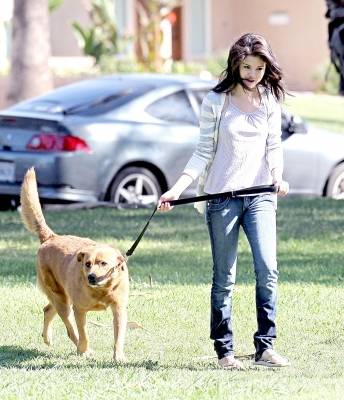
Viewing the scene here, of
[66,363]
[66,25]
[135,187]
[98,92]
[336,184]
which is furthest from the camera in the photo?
[66,25]

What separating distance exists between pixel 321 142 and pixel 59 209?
329cm

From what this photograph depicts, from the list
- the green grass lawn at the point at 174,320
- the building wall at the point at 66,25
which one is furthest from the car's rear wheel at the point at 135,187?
the building wall at the point at 66,25

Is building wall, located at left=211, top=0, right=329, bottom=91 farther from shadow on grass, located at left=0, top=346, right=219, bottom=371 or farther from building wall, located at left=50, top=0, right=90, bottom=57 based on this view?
shadow on grass, located at left=0, top=346, right=219, bottom=371

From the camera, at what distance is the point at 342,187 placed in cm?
1252

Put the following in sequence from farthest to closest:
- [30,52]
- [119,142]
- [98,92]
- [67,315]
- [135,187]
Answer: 1. [30,52]
2. [98,92]
3. [135,187]
4. [119,142]
5. [67,315]

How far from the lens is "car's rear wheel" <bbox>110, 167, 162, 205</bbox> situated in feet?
35.8

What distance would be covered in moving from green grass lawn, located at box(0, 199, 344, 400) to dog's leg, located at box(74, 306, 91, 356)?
67 millimetres

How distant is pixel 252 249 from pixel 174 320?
4.77 ft

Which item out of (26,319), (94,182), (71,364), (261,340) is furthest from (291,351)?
(94,182)

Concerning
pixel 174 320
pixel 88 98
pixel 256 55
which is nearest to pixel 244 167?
pixel 256 55

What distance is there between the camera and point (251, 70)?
5262 mm

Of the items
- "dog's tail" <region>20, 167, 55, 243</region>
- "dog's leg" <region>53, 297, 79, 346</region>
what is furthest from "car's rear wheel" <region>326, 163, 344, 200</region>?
"dog's leg" <region>53, 297, 79, 346</region>

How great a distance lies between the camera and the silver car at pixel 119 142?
1053 cm

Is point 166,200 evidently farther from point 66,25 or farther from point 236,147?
point 66,25
